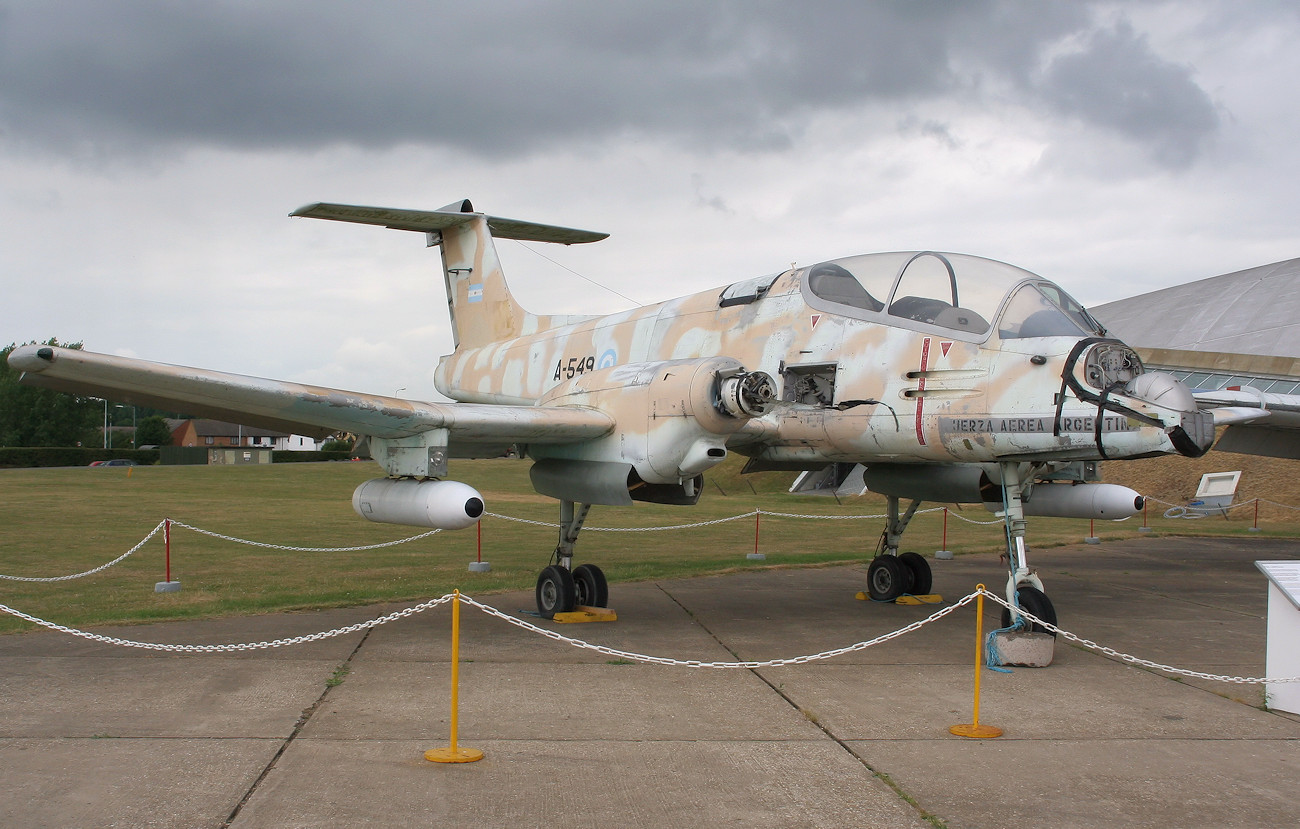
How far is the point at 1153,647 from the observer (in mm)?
8859

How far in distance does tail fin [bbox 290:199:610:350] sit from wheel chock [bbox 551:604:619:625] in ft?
16.0

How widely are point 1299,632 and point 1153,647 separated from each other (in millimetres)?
2602

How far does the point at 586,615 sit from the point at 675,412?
284 centimetres

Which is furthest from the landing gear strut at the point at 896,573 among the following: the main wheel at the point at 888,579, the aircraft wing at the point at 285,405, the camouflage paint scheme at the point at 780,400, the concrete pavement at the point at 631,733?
the aircraft wing at the point at 285,405

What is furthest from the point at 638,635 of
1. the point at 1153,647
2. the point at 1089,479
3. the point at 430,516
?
the point at 1089,479

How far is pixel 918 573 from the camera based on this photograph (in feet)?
37.9

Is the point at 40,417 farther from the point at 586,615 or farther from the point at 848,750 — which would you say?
the point at 848,750

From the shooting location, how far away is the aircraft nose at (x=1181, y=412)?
702 centimetres

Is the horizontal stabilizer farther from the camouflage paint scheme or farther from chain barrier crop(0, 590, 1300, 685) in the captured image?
chain barrier crop(0, 590, 1300, 685)

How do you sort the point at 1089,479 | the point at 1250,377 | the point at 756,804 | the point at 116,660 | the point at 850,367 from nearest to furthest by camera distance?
1. the point at 756,804
2. the point at 116,660
3. the point at 850,367
4. the point at 1089,479
5. the point at 1250,377

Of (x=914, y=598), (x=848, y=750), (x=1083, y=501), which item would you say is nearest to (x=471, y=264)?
(x=914, y=598)

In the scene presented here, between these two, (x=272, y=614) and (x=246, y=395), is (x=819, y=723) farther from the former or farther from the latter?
(x=272, y=614)

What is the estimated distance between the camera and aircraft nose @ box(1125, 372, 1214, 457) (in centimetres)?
702

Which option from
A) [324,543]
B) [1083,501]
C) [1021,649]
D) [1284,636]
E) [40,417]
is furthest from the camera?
[40,417]
